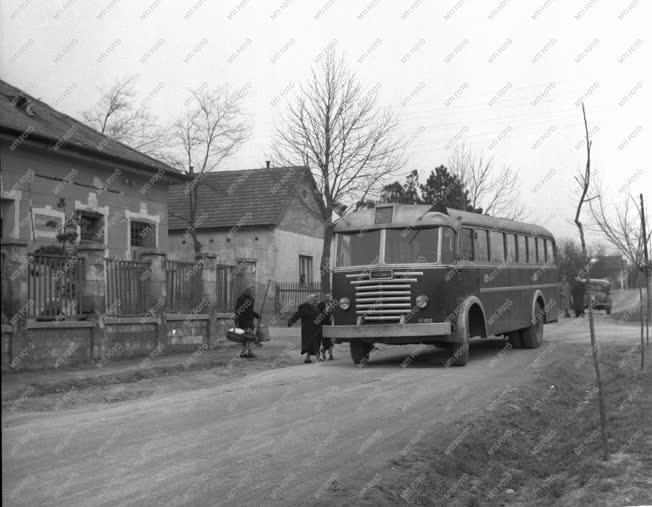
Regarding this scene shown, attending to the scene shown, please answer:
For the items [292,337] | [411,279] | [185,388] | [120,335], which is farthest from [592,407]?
[292,337]

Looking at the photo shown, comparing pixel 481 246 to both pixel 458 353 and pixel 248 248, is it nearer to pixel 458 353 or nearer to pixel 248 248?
pixel 458 353

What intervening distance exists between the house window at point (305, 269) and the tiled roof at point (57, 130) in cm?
2130

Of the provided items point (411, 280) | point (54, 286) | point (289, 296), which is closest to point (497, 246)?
point (411, 280)

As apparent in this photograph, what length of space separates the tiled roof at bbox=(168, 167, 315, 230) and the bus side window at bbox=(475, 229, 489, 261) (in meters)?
25.0

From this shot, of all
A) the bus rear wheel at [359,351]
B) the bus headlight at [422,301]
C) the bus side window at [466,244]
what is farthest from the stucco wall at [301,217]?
the bus headlight at [422,301]

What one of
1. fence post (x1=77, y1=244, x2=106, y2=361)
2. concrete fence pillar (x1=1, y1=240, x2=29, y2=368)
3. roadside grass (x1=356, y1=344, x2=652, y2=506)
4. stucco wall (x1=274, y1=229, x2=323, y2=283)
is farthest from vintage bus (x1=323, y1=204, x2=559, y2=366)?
stucco wall (x1=274, y1=229, x2=323, y2=283)

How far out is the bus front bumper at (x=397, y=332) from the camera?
54.7 ft

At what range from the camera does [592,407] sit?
13.4 metres

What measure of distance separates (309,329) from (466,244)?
13.4ft

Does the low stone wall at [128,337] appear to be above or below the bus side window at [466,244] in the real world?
below

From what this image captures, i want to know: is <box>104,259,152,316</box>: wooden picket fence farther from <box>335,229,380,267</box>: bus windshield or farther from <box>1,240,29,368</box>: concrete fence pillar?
<box>335,229,380,267</box>: bus windshield

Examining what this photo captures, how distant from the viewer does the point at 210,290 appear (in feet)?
74.0

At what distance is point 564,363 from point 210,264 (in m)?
9.43

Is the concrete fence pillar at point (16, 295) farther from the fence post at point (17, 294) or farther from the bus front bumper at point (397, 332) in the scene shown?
the bus front bumper at point (397, 332)
